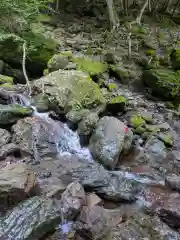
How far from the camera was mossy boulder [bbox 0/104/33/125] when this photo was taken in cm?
736

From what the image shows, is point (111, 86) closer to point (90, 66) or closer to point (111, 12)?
point (90, 66)

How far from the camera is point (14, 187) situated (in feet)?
16.0

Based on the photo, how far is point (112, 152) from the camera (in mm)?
6898

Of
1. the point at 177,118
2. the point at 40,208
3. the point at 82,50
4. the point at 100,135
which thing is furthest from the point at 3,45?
the point at 40,208

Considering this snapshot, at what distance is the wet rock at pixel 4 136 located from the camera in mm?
6877

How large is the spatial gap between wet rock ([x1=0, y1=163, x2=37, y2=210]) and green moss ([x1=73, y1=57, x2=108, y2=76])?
18.1 feet

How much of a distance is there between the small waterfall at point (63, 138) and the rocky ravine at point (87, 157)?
25mm

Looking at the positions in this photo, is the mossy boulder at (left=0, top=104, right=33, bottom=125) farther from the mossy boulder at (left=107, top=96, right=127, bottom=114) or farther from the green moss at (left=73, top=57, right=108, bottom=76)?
the green moss at (left=73, top=57, right=108, bottom=76)

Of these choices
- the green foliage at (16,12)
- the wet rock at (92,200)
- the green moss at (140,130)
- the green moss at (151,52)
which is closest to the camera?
the wet rock at (92,200)

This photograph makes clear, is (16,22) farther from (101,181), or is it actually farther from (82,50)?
(101,181)

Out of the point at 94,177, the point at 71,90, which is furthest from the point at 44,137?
the point at 71,90

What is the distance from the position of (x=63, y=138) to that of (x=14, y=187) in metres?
2.90

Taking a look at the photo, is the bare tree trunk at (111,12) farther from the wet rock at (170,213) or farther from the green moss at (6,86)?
the wet rock at (170,213)

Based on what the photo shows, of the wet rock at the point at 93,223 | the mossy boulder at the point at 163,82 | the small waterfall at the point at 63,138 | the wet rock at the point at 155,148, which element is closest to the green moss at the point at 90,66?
the mossy boulder at the point at 163,82
